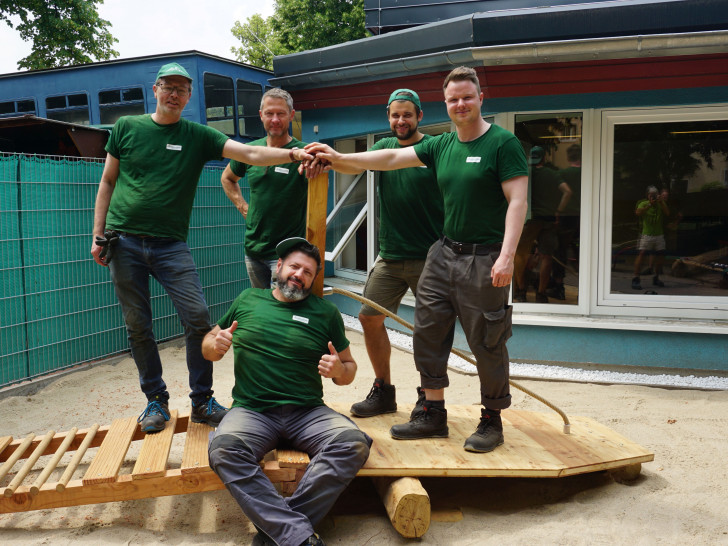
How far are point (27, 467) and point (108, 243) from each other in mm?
1264

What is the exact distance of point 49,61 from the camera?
791 inches

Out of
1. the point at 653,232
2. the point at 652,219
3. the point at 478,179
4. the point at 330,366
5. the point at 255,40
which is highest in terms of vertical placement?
the point at 255,40

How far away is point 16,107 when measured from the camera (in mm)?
11094

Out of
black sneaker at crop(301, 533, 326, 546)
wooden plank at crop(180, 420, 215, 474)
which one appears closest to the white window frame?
wooden plank at crop(180, 420, 215, 474)

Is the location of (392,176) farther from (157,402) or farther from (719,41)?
(719,41)

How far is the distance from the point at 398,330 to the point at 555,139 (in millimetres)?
2798

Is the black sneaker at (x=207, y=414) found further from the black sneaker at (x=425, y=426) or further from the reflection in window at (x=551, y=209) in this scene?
the reflection in window at (x=551, y=209)

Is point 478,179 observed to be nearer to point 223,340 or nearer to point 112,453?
point 223,340

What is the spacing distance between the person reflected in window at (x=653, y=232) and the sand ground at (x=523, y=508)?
1448mm

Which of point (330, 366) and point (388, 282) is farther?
point (388, 282)

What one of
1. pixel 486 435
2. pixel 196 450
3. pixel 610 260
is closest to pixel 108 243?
pixel 196 450

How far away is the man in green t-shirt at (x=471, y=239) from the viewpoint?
340cm

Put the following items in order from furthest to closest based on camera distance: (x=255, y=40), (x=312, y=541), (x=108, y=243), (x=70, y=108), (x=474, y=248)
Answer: (x=255, y=40)
(x=70, y=108)
(x=108, y=243)
(x=474, y=248)
(x=312, y=541)

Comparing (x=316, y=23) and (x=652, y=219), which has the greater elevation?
(x=316, y=23)
